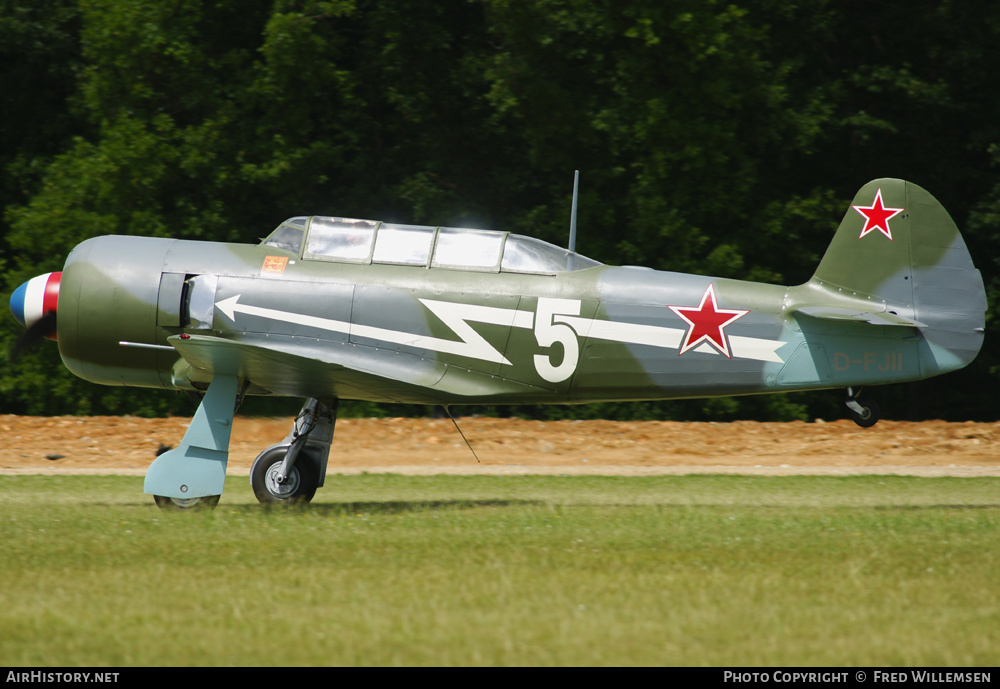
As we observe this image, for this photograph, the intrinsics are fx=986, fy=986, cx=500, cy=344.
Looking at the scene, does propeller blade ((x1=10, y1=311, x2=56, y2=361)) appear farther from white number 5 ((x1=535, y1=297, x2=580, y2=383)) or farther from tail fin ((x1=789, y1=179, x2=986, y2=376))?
tail fin ((x1=789, y1=179, x2=986, y2=376))

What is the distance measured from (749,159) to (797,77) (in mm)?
3387

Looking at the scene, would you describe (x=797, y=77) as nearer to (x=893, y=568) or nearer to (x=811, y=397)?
(x=811, y=397)

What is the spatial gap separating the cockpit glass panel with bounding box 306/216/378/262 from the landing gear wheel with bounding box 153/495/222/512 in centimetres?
247

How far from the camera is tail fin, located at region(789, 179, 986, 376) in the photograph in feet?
29.7

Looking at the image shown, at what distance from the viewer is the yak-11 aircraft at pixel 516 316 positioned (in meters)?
9.07

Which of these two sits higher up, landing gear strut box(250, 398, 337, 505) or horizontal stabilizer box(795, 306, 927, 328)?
horizontal stabilizer box(795, 306, 927, 328)

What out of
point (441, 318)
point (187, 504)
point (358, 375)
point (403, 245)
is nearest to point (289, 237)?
point (403, 245)

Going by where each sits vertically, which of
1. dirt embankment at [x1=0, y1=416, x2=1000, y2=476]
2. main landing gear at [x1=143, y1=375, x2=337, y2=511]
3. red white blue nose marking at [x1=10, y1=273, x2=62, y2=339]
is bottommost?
dirt embankment at [x1=0, y1=416, x2=1000, y2=476]

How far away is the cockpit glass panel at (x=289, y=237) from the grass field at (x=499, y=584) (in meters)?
2.54

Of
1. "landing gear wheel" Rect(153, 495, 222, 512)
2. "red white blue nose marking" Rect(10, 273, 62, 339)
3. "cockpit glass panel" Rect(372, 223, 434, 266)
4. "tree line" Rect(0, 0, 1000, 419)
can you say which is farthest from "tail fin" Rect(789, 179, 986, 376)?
"tree line" Rect(0, 0, 1000, 419)

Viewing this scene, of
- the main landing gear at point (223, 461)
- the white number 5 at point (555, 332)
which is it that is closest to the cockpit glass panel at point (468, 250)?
the white number 5 at point (555, 332)

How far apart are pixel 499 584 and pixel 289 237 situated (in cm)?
479

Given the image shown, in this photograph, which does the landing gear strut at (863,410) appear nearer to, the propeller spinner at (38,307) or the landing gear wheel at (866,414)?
the landing gear wheel at (866,414)

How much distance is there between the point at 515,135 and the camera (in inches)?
930
